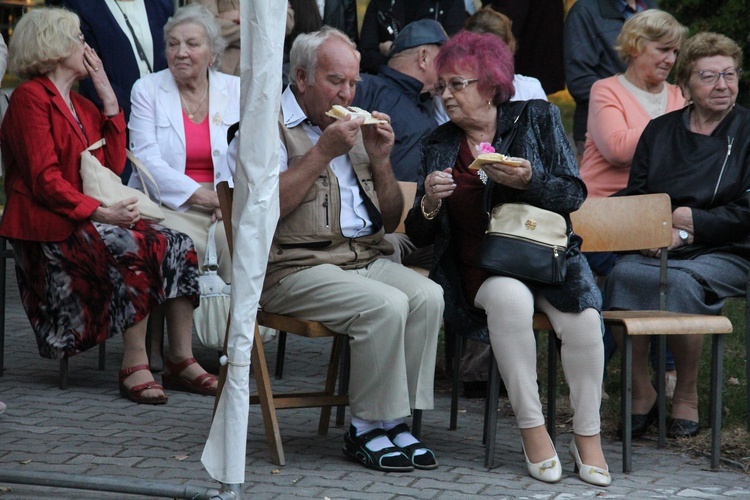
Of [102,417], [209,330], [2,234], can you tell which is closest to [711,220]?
[209,330]

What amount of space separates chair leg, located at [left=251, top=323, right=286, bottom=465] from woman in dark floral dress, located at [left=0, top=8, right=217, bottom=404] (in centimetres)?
114

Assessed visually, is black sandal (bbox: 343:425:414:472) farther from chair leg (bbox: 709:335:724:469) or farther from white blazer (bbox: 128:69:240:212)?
white blazer (bbox: 128:69:240:212)

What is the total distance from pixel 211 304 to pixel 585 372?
2.20 metres

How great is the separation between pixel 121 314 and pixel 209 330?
1.61ft

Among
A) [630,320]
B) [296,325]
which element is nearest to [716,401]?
[630,320]

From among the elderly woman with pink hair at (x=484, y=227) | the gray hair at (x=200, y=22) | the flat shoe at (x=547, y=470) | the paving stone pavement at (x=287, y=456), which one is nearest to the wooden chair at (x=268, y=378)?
the paving stone pavement at (x=287, y=456)

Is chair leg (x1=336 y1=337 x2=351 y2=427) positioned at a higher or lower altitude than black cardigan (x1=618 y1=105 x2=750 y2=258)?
lower

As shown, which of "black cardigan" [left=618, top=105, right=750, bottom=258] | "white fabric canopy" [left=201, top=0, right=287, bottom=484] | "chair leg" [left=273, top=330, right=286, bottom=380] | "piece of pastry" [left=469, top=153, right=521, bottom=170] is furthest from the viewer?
"chair leg" [left=273, top=330, right=286, bottom=380]

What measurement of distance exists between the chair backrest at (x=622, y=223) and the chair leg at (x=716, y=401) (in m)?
0.62

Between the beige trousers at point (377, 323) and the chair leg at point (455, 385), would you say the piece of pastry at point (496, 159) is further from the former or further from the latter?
the chair leg at point (455, 385)

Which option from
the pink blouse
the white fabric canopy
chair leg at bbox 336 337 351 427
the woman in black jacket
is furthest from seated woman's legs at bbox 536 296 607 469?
the pink blouse

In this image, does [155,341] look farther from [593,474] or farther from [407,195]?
[593,474]

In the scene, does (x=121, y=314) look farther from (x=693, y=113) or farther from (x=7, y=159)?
(x=693, y=113)

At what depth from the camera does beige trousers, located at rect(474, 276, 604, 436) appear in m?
4.64
